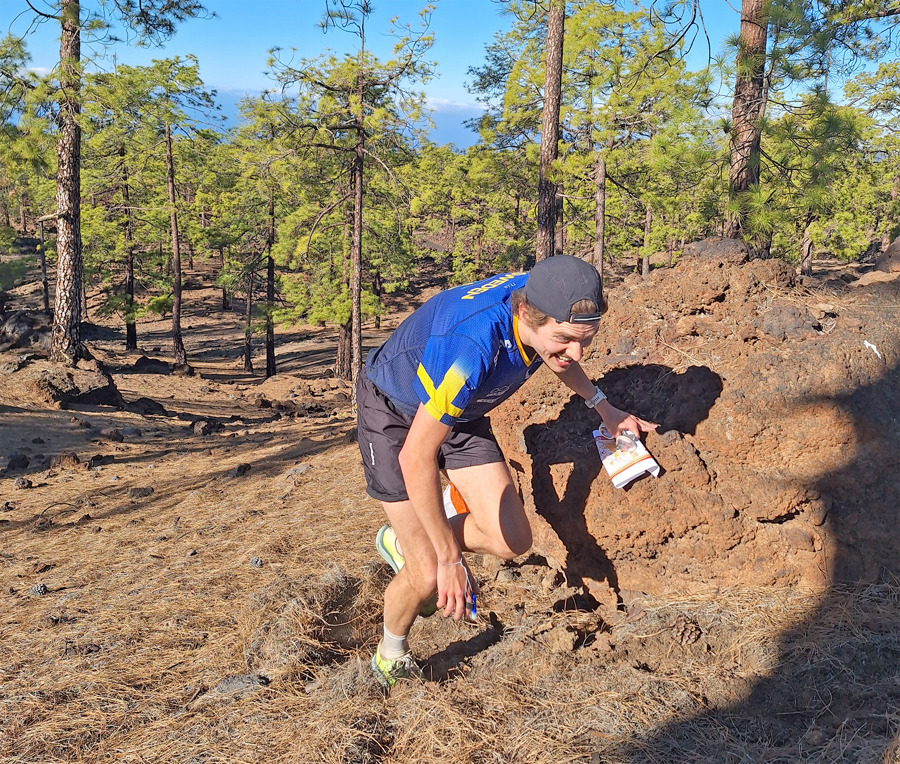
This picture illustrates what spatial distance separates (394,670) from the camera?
296 centimetres

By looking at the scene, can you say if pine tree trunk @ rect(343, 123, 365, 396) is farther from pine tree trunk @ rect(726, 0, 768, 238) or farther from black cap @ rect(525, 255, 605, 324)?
black cap @ rect(525, 255, 605, 324)

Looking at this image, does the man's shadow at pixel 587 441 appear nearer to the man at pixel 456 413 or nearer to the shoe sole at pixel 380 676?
the man at pixel 456 413

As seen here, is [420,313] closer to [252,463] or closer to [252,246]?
[252,463]

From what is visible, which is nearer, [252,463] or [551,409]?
[551,409]

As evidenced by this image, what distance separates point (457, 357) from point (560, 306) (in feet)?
1.34

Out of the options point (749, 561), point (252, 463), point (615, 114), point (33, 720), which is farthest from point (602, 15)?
point (33, 720)

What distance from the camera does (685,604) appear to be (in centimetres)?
330

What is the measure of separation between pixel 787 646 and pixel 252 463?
586 centimetres

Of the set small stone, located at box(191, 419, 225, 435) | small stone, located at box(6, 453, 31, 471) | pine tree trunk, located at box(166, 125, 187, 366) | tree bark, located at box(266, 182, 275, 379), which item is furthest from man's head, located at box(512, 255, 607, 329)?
pine tree trunk, located at box(166, 125, 187, 366)

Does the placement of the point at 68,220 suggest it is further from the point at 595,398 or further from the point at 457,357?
the point at 457,357

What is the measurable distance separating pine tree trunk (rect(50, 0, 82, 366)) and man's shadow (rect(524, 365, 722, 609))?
10206 mm

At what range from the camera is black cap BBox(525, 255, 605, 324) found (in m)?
2.38

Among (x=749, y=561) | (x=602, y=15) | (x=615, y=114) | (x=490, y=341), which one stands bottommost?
(x=749, y=561)

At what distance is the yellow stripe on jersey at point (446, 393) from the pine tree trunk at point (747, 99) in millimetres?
5192
